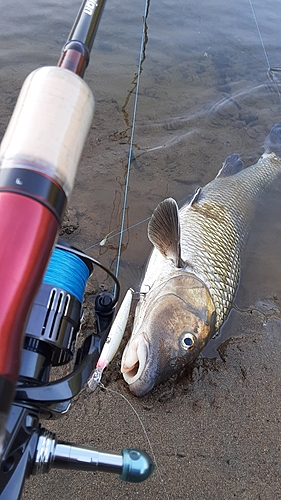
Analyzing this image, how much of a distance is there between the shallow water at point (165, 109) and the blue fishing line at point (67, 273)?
1.24 m

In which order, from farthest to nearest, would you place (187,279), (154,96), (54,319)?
(154,96) → (187,279) → (54,319)

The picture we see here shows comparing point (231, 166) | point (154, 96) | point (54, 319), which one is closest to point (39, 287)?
point (54, 319)

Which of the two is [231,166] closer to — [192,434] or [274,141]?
[274,141]

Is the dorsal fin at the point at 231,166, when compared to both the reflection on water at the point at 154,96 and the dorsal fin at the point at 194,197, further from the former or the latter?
the dorsal fin at the point at 194,197

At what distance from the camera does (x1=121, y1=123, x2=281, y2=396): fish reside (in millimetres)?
2365

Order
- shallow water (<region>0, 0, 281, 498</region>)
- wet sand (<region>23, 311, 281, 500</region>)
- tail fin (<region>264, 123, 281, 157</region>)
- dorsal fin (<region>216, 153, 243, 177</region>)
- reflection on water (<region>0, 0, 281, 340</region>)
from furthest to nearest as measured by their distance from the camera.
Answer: tail fin (<region>264, 123, 281, 157</region>) < dorsal fin (<region>216, 153, 243, 177</region>) < reflection on water (<region>0, 0, 281, 340</region>) < shallow water (<region>0, 0, 281, 498</region>) < wet sand (<region>23, 311, 281, 500</region>)

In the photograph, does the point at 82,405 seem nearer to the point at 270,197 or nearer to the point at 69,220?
the point at 69,220

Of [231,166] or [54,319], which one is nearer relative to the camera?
[54,319]

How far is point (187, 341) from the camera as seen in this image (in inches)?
96.3

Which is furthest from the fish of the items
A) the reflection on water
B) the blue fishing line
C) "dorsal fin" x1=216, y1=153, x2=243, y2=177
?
the blue fishing line

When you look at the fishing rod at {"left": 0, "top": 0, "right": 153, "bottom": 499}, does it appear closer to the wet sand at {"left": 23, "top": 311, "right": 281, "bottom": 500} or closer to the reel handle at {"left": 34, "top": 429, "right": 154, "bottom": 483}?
the reel handle at {"left": 34, "top": 429, "right": 154, "bottom": 483}

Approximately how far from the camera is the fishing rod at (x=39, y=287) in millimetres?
821

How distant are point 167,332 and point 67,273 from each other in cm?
113

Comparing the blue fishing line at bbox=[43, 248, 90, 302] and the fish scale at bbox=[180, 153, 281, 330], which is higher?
the blue fishing line at bbox=[43, 248, 90, 302]
